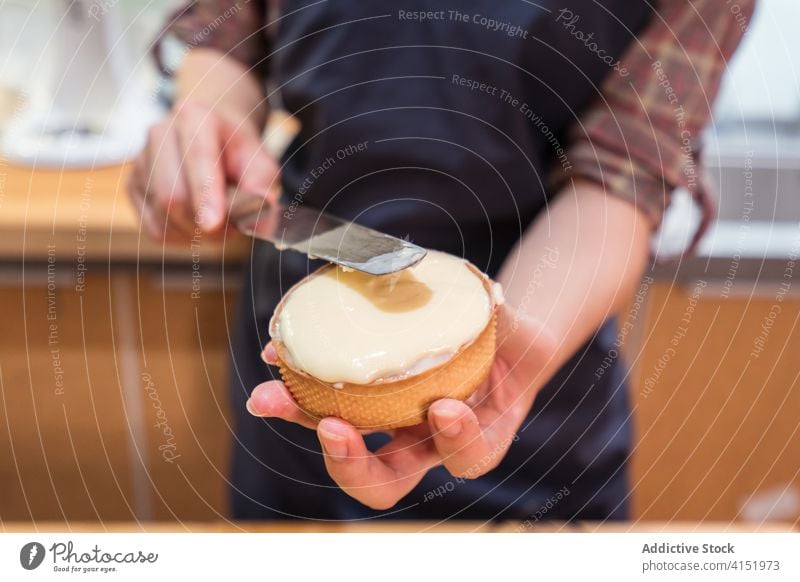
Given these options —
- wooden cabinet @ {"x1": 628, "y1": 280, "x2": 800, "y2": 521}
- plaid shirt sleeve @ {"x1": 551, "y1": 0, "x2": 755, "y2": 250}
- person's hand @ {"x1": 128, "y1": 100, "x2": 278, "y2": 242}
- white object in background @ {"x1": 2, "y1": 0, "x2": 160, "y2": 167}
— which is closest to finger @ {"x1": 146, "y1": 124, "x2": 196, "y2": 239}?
person's hand @ {"x1": 128, "y1": 100, "x2": 278, "y2": 242}

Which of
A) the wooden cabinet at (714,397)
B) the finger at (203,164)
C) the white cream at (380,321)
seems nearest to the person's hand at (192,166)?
the finger at (203,164)

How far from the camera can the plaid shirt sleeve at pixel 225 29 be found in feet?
1.48

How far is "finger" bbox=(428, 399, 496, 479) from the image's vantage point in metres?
0.27

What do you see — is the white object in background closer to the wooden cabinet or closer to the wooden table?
the wooden table

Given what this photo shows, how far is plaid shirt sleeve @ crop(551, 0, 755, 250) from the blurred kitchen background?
0.45ft

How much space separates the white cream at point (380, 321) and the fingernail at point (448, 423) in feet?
0.07

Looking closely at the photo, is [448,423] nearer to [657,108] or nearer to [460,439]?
[460,439]

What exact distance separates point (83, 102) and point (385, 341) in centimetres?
44

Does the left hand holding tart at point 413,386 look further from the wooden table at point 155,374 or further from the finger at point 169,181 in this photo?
the wooden table at point 155,374

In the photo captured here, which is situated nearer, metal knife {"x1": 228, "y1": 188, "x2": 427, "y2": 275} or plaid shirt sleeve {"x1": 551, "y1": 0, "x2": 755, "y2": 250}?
metal knife {"x1": 228, "y1": 188, "x2": 427, "y2": 275}

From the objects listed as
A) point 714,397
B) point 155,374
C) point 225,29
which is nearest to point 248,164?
point 225,29

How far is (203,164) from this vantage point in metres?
0.39

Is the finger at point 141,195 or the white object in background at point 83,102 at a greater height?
the white object in background at point 83,102
